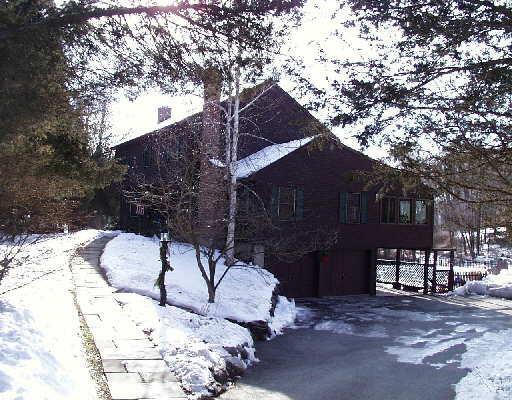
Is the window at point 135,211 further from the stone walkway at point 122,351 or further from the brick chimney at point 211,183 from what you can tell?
the stone walkway at point 122,351

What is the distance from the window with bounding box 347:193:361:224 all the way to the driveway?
5.15m


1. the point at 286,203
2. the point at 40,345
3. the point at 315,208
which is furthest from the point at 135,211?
the point at 40,345

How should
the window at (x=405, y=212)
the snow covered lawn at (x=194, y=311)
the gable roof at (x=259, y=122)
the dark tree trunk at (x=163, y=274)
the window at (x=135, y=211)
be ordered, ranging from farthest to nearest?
the window at (x=405, y=212) < the window at (x=135, y=211) < the gable roof at (x=259, y=122) < the dark tree trunk at (x=163, y=274) < the snow covered lawn at (x=194, y=311)

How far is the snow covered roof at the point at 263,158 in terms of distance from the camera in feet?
75.9

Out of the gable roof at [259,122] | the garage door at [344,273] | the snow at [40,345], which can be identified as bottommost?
the garage door at [344,273]

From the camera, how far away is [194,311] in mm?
13672

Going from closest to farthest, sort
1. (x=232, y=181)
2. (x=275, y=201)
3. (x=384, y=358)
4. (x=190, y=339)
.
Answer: (x=190, y=339) → (x=384, y=358) → (x=232, y=181) → (x=275, y=201)

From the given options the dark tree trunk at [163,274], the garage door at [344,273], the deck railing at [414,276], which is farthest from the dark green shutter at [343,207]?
the dark tree trunk at [163,274]

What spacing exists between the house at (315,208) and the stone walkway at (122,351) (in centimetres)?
997

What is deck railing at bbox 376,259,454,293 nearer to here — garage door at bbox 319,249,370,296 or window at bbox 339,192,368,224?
garage door at bbox 319,249,370,296

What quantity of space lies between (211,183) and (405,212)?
1422 cm

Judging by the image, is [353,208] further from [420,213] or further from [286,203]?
[420,213]

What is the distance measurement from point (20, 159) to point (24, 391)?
13.0 feet

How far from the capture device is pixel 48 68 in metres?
6.29
